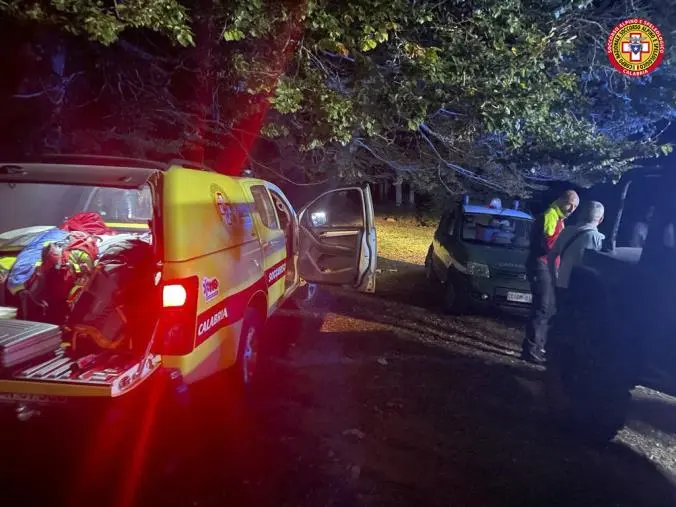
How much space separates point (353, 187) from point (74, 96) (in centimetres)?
498

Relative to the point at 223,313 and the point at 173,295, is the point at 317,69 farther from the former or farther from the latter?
the point at 173,295

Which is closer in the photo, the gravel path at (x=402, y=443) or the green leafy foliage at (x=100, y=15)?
the gravel path at (x=402, y=443)

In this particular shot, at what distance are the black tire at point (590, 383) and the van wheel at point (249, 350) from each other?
2790 mm

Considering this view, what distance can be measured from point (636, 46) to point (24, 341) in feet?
31.9

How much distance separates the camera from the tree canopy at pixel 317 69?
19.8 feet

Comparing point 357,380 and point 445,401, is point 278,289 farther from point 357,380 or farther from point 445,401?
point 445,401

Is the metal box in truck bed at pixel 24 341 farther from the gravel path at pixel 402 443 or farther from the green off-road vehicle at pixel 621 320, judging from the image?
the green off-road vehicle at pixel 621 320

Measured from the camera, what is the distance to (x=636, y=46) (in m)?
8.93

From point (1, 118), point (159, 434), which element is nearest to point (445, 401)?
point (159, 434)

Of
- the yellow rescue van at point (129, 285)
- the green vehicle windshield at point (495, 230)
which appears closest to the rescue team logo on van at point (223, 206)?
the yellow rescue van at point (129, 285)

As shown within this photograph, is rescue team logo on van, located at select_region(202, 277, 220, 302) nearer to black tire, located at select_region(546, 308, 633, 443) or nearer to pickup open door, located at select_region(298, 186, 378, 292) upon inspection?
black tire, located at select_region(546, 308, 633, 443)

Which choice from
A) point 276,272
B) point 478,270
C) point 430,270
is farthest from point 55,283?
point 430,270

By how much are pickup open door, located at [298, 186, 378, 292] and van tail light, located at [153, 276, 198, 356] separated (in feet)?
12.2

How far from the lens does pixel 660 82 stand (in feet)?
33.7
